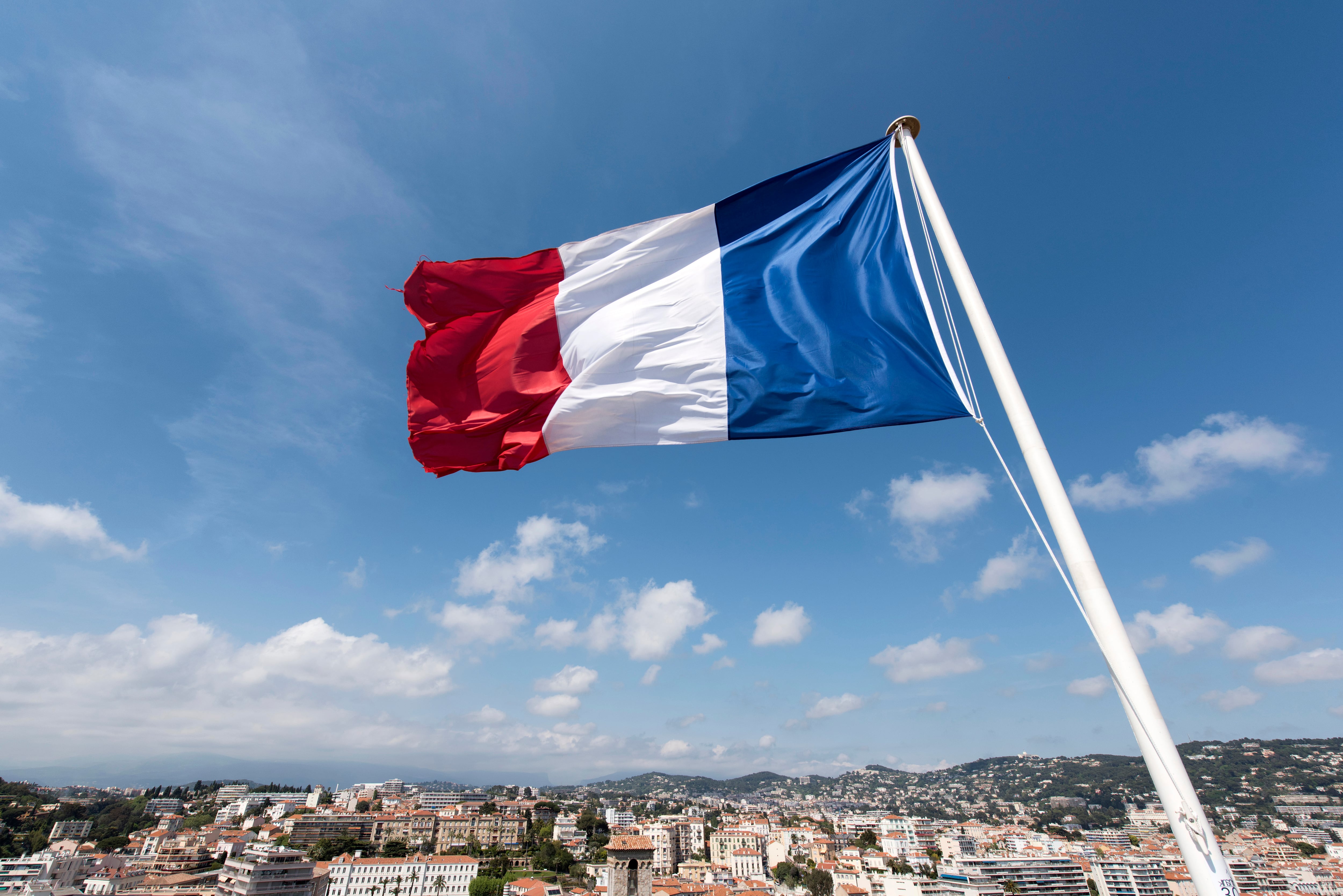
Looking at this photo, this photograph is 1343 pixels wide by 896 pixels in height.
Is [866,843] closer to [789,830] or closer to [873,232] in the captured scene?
[789,830]

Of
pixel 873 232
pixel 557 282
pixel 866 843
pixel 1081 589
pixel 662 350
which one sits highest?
pixel 557 282

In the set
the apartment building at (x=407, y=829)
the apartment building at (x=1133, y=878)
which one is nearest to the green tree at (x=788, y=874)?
the apartment building at (x=1133, y=878)

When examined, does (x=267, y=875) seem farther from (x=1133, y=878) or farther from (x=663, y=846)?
(x=1133, y=878)

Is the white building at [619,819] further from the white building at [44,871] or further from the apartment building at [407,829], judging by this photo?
the white building at [44,871]

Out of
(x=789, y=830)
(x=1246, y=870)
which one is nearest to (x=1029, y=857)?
(x=1246, y=870)

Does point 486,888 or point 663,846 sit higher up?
point 486,888

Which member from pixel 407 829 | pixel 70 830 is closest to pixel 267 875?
pixel 407 829
